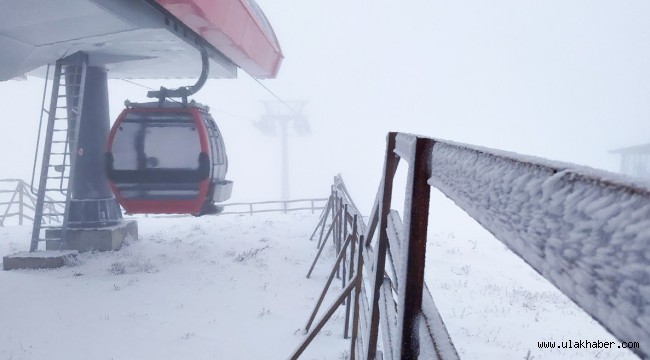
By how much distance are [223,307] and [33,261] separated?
4626 millimetres

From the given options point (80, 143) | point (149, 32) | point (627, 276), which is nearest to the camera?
point (627, 276)

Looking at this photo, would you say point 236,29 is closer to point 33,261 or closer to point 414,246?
point 33,261

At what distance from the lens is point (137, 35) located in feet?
24.6

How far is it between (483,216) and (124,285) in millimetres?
7512

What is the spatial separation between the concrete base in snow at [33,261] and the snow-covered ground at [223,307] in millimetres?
284

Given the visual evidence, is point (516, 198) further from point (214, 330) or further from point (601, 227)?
point (214, 330)

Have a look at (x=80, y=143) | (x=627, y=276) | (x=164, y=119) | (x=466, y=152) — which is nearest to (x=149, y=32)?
(x=164, y=119)

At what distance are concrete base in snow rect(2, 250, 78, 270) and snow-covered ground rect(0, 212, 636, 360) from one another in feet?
0.93

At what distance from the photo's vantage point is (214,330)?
17.3ft

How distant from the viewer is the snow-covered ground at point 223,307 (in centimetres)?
481

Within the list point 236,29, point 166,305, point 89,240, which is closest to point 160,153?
point 166,305

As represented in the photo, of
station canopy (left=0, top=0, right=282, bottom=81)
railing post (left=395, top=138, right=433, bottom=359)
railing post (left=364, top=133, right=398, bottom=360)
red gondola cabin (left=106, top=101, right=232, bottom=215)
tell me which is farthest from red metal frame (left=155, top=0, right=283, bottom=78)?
railing post (left=395, top=138, right=433, bottom=359)

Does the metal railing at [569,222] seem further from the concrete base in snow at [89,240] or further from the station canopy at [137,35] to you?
the concrete base in snow at [89,240]

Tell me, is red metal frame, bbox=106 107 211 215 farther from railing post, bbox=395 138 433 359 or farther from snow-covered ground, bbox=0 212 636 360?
railing post, bbox=395 138 433 359
